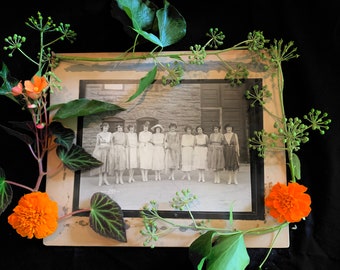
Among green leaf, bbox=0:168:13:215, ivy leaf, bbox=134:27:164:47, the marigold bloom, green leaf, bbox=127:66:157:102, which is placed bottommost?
green leaf, bbox=0:168:13:215

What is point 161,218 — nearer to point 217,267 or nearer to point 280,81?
point 217,267

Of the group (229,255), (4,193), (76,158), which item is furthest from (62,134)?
(229,255)

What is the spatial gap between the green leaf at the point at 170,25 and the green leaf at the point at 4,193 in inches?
16.3

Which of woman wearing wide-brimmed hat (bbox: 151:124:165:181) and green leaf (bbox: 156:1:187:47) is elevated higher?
green leaf (bbox: 156:1:187:47)

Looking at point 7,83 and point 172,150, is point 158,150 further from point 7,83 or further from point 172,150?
point 7,83

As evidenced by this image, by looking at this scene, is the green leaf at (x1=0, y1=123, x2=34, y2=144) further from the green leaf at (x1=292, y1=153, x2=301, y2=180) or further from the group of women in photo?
the green leaf at (x1=292, y1=153, x2=301, y2=180)

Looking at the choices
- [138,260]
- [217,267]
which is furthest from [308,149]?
[138,260]

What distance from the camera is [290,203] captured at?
1.89 ft

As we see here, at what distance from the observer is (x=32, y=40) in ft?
2.31

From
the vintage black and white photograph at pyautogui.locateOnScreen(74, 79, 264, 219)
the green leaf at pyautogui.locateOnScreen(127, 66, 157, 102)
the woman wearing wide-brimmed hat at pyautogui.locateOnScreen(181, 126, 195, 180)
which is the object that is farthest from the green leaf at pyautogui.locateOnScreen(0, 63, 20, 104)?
the woman wearing wide-brimmed hat at pyautogui.locateOnScreen(181, 126, 195, 180)

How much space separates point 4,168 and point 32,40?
0.93 feet

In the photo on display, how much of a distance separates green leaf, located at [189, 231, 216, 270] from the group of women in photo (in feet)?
0.38

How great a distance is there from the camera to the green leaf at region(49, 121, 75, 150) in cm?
63

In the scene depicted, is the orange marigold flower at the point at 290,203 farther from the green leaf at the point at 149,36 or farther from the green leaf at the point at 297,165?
the green leaf at the point at 149,36
